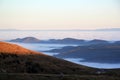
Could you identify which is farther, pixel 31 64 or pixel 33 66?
pixel 31 64

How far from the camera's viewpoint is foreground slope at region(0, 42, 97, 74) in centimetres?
4525

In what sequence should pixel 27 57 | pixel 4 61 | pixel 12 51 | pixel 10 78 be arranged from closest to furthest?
pixel 10 78 < pixel 4 61 < pixel 27 57 < pixel 12 51

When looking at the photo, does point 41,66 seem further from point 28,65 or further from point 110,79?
point 110,79

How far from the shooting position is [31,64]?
158 feet

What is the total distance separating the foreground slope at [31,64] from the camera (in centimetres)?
4525

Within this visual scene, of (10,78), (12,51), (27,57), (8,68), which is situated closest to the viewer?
(10,78)

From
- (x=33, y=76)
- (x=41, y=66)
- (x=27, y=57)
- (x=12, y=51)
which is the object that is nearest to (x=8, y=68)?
(x=41, y=66)

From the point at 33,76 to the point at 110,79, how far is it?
640 centimetres

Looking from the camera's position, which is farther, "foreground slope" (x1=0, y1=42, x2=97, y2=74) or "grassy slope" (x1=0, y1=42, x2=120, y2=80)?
"foreground slope" (x1=0, y1=42, x2=97, y2=74)

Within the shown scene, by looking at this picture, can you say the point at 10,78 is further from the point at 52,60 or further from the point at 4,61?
the point at 52,60

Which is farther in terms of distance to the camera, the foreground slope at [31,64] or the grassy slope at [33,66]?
the foreground slope at [31,64]

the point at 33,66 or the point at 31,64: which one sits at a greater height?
the point at 31,64

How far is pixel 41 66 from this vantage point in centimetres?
4725

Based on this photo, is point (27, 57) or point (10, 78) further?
point (27, 57)
